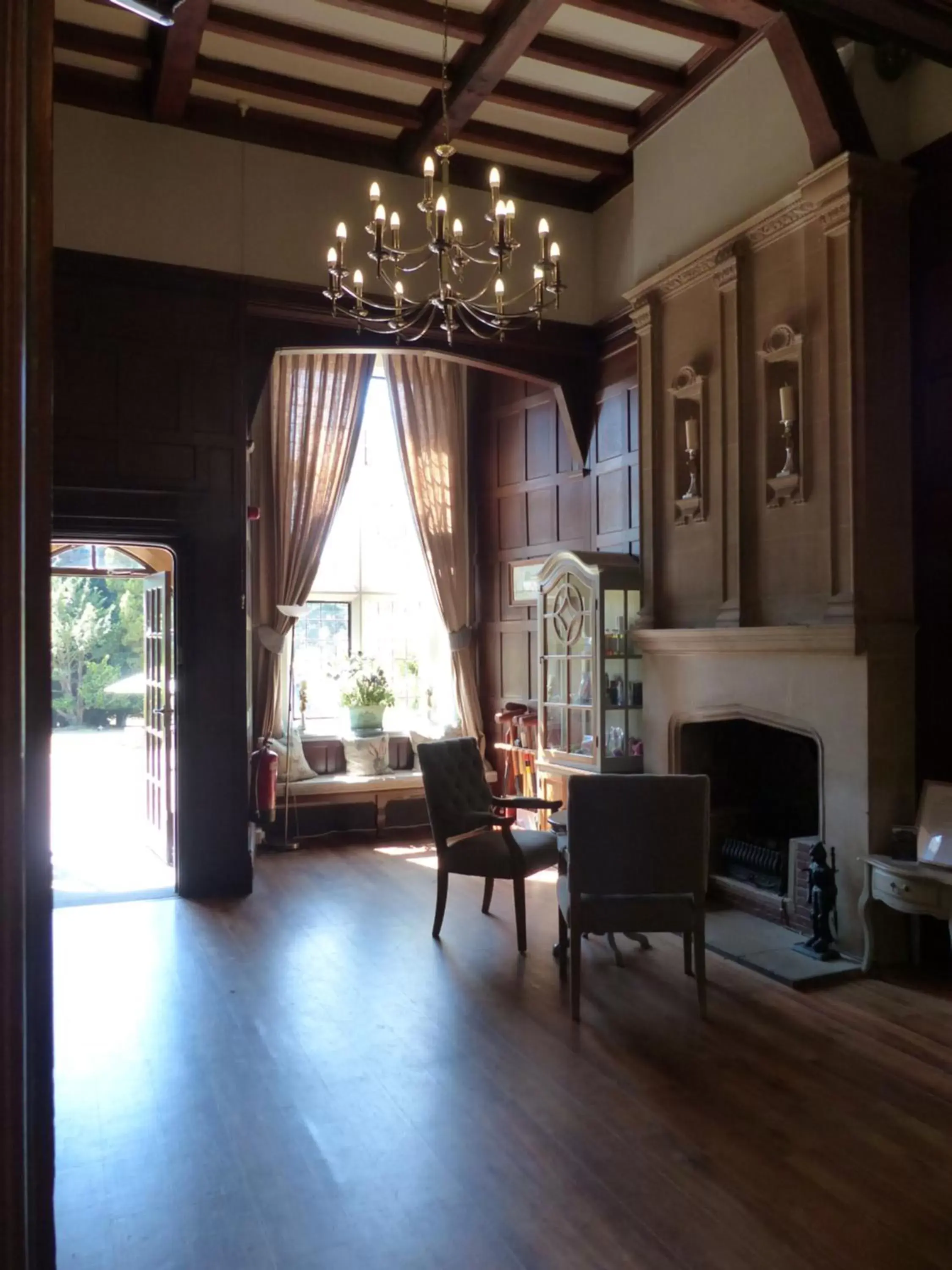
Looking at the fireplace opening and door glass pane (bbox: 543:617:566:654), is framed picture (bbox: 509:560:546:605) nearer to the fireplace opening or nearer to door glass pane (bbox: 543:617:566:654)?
door glass pane (bbox: 543:617:566:654)

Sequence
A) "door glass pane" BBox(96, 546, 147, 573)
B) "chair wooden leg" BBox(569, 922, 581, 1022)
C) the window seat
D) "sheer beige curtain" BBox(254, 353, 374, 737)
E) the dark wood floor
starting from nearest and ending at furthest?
1. the dark wood floor
2. "chair wooden leg" BBox(569, 922, 581, 1022)
3. the window seat
4. "door glass pane" BBox(96, 546, 147, 573)
5. "sheer beige curtain" BBox(254, 353, 374, 737)

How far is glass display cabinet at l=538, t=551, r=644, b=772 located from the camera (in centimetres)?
620

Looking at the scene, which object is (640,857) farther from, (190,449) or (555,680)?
(190,449)

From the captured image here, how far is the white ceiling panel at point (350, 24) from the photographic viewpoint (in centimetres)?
500

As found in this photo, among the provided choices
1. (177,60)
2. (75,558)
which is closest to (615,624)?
(177,60)

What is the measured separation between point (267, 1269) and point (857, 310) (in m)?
4.50

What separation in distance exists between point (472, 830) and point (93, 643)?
694cm

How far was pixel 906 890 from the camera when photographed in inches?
164

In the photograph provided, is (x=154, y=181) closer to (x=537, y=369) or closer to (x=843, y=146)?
(x=537, y=369)

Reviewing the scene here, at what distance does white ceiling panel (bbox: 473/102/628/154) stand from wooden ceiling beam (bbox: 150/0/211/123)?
1791mm

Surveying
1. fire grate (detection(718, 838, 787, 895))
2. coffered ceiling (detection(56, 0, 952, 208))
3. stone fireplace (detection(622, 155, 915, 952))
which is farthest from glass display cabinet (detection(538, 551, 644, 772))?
coffered ceiling (detection(56, 0, 952, 208))

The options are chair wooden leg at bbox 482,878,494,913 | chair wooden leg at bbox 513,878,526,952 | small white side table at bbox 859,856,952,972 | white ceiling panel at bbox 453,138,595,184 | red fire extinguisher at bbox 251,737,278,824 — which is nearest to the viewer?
small white side table at bbox 859,856,952,972

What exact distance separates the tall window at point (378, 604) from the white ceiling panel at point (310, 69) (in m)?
2.84

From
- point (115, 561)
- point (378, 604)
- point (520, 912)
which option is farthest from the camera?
point (378, 604)
